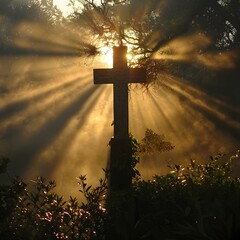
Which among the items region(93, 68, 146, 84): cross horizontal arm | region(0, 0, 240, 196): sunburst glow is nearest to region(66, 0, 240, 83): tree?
region(0, 0, 240, 196): sunburst glow

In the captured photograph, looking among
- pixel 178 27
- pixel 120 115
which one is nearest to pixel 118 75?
pixel 120 115

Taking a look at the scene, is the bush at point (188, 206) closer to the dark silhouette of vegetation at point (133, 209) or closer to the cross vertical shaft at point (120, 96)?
the dark silhouette of vegetation at point (133, 209)

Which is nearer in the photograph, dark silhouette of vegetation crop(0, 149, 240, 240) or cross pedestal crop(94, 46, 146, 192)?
dark silhouette of vegetation crop(0, 149, 240, 240)

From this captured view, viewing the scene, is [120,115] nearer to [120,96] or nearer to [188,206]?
[120,96]

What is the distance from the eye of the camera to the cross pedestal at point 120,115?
28.3ft

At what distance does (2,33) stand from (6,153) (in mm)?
31463

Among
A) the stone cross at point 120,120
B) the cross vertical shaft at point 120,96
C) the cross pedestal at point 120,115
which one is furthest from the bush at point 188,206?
the cross vertical shaft at point 120,96

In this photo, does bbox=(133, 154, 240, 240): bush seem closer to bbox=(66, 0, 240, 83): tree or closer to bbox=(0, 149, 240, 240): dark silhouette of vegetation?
bbox=(0, 149, 240, 240): dark silhouette of vegetation

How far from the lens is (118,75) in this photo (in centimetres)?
964

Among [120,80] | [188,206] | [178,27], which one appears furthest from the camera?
[178,27]

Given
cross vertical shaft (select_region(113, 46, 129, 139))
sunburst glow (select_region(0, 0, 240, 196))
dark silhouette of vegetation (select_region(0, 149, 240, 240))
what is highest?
cross vertical shaft (select_region(113, 46, 129, 139))

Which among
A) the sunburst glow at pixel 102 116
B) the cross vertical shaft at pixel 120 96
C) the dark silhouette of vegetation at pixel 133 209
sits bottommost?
the sunburst glow at pixel 102 116

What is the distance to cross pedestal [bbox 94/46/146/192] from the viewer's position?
28.3ft

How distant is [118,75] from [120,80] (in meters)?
0.11
